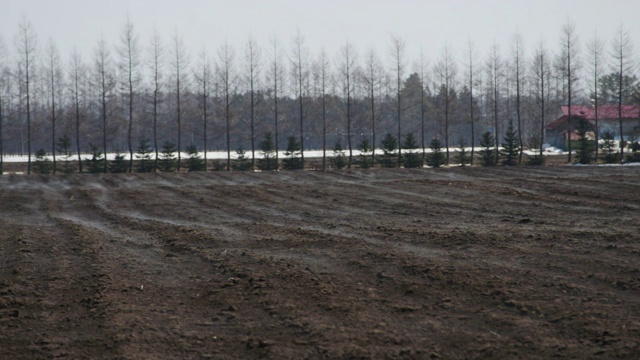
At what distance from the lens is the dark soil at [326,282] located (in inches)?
236

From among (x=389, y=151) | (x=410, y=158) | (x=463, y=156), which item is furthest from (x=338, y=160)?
(x=463, y=156)

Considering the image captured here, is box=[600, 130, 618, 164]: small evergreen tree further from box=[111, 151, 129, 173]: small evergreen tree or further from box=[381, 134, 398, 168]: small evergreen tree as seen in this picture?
box=[111, 151, 129, 173]: small evergreen tree

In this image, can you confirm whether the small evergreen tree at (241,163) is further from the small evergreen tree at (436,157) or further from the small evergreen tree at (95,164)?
the small evergreen tree at (436,157)

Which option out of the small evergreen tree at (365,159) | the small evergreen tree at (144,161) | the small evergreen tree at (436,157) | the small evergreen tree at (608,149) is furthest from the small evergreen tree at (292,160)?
the small evergreen tree at (608,149)

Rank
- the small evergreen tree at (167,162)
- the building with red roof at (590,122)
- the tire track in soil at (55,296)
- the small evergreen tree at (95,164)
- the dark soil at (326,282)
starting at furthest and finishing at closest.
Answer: the building with red roof at (590,122) → the small evergreen tree at (167,162) → the small evergreen tree at (95,164) → the tire track in soil at (55,296) → the dark soil at (326,282)

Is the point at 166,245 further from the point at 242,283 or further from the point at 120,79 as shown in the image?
the point at 120,79

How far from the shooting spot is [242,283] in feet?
27.3

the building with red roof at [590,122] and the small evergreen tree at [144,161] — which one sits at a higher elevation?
the building with red roof at [590,122]

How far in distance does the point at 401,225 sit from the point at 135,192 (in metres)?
11.5

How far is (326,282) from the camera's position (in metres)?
8.32

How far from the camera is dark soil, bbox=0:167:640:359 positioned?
5988 mm

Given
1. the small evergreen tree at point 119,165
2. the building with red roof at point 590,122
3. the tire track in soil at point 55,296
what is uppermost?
the building with red roof at point 590,122

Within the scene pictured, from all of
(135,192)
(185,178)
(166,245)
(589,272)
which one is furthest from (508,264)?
(185,178)

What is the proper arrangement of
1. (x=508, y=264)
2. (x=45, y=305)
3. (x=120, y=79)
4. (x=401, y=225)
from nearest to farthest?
1. (x=45, y=305)
2. (x=508, y=264)
3. (x=401, y=225)
4. (x=120, y=79)
